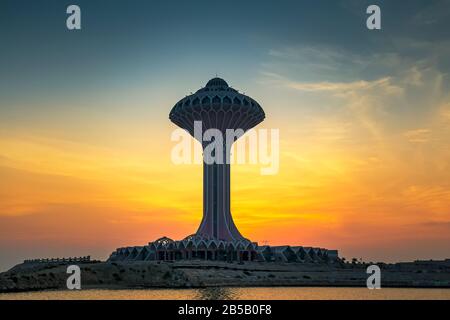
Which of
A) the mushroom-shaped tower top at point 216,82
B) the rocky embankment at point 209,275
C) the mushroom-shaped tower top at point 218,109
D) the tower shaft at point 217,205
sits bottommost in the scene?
the rocky embankment at point 209,275

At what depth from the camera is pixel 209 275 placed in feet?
341

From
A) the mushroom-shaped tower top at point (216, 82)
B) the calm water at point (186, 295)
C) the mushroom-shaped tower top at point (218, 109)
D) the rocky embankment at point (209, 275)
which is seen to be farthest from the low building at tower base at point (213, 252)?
the calm water at point (186, 295)

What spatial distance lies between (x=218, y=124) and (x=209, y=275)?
57643 mm

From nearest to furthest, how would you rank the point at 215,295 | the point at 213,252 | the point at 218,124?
1. the point at 215,295
2. the point at 213,252
3. the point at 218,124

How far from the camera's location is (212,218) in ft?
486

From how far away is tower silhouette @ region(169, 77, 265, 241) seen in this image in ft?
485

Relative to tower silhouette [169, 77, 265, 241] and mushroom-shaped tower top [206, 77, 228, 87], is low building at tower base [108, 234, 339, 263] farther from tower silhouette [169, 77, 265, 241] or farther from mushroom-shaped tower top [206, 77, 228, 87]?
mushroom-shaped tower top [206, 77, 228, 87]

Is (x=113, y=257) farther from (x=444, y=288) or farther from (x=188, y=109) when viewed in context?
(x=444, y=288)

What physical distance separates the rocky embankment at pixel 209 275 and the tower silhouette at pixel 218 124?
2383cm

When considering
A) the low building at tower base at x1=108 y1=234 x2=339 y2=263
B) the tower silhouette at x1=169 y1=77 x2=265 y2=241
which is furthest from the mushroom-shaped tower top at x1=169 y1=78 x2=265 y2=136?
the low building at tower base at x1=108 y1=234 x2=339 y2=263

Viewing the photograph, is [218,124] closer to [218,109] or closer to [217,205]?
[218,109]

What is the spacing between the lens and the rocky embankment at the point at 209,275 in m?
87.0

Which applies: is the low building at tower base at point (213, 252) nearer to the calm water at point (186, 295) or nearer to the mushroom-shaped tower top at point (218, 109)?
the mushroom-shaped tower top at point (218, 109)

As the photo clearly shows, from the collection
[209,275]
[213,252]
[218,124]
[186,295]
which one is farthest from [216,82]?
[186,295]
